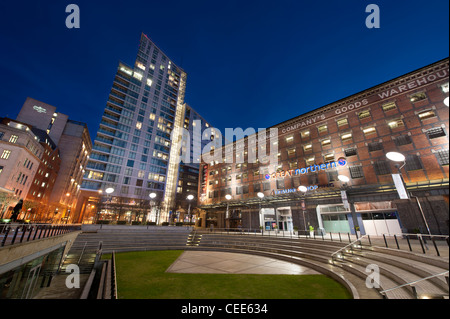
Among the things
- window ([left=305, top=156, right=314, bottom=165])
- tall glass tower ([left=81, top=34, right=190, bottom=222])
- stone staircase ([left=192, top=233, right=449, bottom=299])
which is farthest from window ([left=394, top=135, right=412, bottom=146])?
tall glass tower ([left=81, top=34, right=190, bottom=222])

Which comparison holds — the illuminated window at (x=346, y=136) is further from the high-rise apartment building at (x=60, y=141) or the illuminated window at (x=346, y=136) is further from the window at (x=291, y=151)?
the high-rise apartment building at (x=60, y=141)

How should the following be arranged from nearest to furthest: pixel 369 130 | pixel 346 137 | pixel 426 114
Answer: pixel 426 114, pixel 369 130, pixel 346 137

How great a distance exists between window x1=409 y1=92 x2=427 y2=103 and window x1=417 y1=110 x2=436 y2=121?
1588 mm

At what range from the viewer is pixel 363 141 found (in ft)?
78.3

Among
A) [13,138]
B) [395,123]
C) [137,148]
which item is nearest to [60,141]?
[13,138]

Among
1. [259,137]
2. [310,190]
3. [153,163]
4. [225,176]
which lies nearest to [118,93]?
[153,163]

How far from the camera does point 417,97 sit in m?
21.2

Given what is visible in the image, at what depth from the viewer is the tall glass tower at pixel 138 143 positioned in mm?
50809

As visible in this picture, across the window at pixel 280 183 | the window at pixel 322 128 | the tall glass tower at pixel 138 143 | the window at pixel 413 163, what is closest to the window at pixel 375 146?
the window at pixel 413 163

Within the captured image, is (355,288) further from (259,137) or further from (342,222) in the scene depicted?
(259,137)

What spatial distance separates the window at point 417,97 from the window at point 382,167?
25.3 ft

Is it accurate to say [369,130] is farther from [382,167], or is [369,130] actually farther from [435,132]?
[435,132]

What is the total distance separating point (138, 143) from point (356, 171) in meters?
57.9
